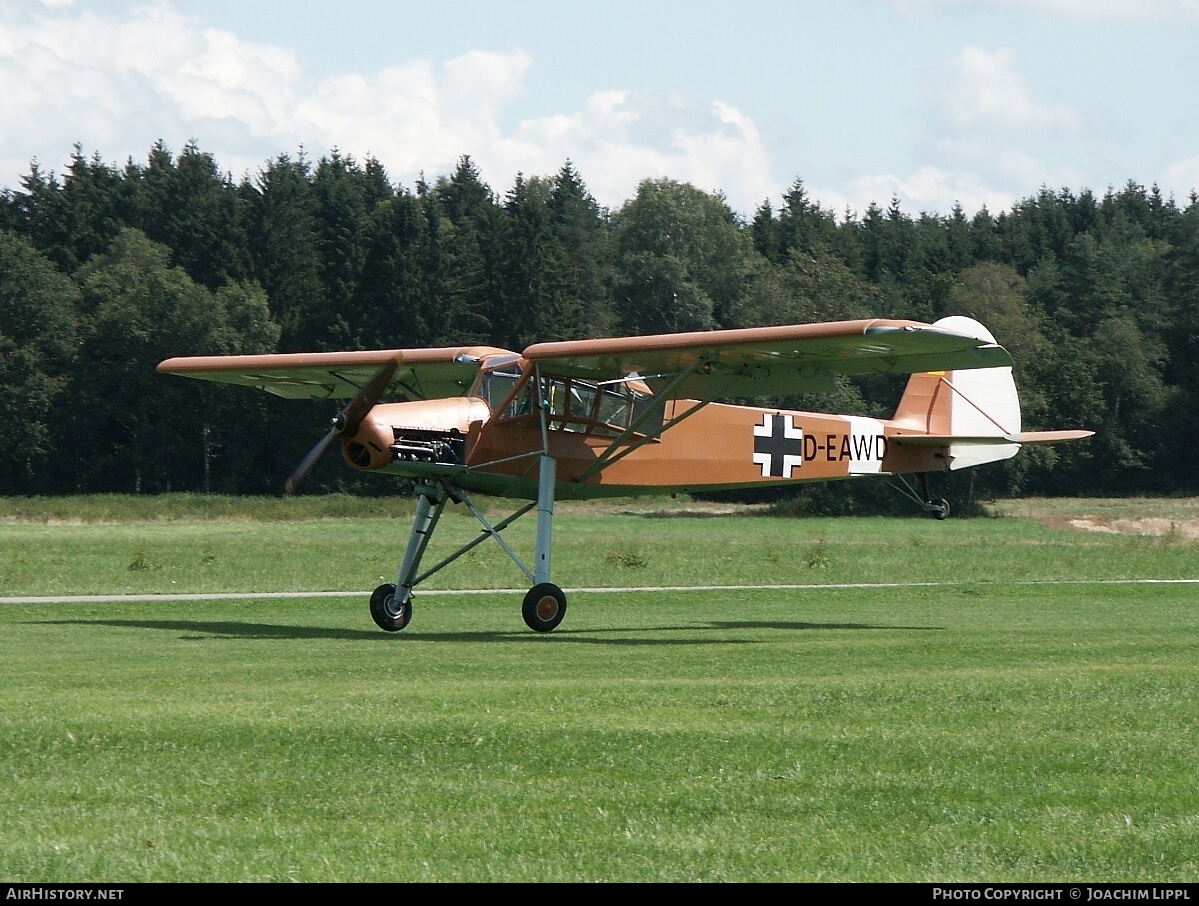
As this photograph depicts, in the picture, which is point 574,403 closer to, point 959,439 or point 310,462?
point 310,462

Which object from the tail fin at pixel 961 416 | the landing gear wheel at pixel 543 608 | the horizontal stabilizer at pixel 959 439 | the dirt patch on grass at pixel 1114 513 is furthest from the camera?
the dirt patch on grass at pixel 1114 513

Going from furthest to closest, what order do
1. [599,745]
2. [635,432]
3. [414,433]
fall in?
[635,432] → [414,433] → [599,745]

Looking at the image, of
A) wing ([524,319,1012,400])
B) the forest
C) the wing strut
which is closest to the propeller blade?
wing ([524,319,1012,400])

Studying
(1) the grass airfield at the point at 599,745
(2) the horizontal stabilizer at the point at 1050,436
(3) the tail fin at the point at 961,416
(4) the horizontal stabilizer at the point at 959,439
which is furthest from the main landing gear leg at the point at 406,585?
(2) the horizontal stabilizer at the point at 1050,436

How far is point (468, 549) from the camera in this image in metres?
20.6

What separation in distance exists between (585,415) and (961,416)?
8.56 metres

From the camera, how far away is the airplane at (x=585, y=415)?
1894 centimetres

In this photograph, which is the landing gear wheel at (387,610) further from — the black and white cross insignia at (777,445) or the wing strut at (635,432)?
the black and white cross insignia at (777,445)

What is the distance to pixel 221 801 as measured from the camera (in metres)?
7.77

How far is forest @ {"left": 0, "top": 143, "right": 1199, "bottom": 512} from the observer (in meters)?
83.2

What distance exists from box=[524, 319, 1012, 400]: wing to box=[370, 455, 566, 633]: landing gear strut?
5.42ft

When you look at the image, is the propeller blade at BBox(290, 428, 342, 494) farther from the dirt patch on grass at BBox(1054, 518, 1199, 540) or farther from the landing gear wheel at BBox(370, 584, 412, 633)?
the dirt patch on grass at BBox(1054, 518, 1199, 540)

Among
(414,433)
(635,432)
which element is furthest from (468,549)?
(635,432)
